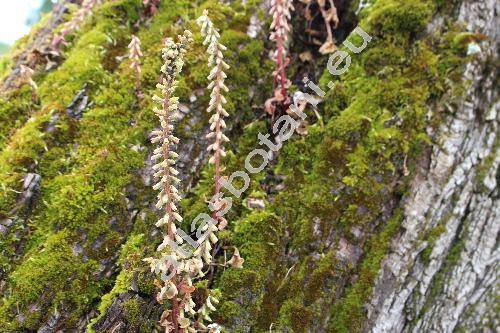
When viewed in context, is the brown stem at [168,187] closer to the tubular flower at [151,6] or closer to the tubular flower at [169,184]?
the tubular flower at [169,184]

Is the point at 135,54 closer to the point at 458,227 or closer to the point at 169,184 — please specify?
the point at 169,184

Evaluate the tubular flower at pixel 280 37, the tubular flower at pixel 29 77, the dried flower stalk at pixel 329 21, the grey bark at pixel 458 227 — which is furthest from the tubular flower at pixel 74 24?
the grey bark at pixel 458 227

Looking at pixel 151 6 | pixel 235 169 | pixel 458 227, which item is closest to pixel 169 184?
pixel 235 169

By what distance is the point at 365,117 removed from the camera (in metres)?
4.42

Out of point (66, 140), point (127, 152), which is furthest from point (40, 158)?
point (127, 152)

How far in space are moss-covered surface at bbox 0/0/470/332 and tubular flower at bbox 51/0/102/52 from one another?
0.85 ft

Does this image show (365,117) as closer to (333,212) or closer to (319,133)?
(319,133)

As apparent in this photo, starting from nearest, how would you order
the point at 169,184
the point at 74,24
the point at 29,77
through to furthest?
the point at 169,184 → the point at 29,77 → the point at 74,24

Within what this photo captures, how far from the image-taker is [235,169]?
4.43 meters

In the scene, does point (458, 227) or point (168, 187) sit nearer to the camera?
point (168, 187)

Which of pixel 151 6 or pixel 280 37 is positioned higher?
pixel 280 37

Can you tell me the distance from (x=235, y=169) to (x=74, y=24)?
9.83 ft

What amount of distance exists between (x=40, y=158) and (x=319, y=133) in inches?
113

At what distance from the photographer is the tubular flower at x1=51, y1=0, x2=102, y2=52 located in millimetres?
5309
